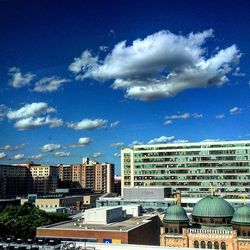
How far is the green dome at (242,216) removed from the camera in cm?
6450

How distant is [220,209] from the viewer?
68125mm

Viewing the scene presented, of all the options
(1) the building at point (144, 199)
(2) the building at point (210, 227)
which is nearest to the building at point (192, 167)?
(1) the building at point (144, 199)

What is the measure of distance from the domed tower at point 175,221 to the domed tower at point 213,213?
229 centimetres

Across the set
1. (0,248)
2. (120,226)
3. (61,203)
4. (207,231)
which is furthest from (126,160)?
(0,248)

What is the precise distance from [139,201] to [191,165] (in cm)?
2870

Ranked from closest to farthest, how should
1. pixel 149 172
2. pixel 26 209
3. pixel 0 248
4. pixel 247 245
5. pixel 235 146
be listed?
pixel 0 248
pixel 247 245
pixel 26 209
pixel 235 146
pixel 149 172

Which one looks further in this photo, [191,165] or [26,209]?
[191,165]

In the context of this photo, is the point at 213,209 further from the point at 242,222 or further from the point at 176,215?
the point at 176,215

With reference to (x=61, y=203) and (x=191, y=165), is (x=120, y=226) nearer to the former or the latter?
(x=191, y=165)

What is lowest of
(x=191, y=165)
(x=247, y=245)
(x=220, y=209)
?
(x=247, y=245)

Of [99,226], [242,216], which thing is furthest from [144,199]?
[242,216]

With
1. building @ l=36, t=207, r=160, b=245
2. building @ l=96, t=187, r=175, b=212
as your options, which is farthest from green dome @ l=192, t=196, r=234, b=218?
building @ l=96, t=187, r=175, b=212

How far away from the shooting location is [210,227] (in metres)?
67.6

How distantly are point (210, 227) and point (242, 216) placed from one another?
603 cm
